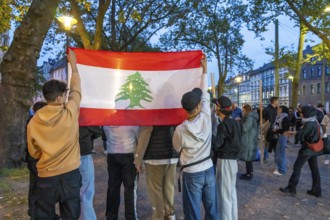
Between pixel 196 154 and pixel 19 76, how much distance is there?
6.27 meters

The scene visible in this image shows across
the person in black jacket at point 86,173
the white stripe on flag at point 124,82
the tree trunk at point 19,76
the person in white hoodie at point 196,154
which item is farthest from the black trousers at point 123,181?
the tree trunk at point 19,76

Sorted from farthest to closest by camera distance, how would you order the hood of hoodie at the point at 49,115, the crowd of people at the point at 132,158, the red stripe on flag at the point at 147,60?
the red stripe on flag at the point at 147,60
the crowd of people at the point at 132,158
the hood of hoodie at the point at 49,115

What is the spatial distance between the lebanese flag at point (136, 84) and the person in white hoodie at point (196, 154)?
65 cm

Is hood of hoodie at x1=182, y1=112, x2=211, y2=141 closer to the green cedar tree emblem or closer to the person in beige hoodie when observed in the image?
the green cedar tree emblem

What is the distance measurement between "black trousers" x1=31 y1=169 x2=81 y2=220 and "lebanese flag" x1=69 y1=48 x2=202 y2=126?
1084 mm

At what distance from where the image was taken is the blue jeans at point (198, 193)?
155 inches

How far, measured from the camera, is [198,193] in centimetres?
396

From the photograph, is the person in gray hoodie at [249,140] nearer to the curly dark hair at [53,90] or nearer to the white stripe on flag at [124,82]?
the white stripe on flag at [124,82]

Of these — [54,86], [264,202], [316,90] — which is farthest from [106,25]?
[316,90]

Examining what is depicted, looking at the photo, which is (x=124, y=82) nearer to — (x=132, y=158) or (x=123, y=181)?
(x=132, y=158)

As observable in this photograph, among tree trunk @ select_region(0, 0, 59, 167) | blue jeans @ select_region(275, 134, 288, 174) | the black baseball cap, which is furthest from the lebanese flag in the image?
blue jeans @ select_region(275, 134, 288, 174)

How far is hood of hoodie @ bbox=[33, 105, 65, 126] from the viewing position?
3.12 m

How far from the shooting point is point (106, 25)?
23.0 m

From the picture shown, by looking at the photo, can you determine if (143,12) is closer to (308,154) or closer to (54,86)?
(308,154)
